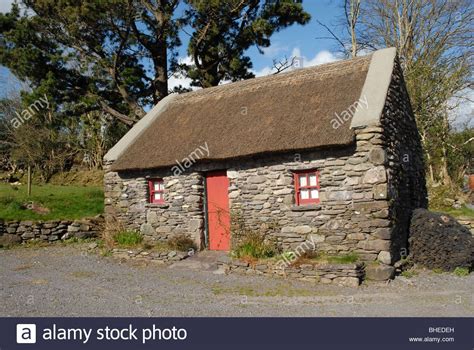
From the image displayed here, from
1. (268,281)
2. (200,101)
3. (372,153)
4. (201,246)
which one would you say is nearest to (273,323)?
(268,281)

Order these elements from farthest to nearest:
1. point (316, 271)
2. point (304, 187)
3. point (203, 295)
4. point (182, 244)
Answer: point (182, 244), point (304, 187), point (316, 271), point (203, 295)

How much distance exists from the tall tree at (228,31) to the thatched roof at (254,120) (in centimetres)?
361

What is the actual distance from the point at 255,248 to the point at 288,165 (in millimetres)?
2001

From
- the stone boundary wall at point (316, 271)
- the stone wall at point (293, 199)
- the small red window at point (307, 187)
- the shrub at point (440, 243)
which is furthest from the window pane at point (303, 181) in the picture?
the shrub at point (440, 243)

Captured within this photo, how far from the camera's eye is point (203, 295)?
25.5 ft

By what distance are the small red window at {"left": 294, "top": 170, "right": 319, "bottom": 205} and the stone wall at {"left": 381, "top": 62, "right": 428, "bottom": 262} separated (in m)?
1.55

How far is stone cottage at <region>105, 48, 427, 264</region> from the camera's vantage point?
352 inches

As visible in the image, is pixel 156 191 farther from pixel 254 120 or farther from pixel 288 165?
pixel 288 165

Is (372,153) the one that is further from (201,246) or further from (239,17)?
(239,17)

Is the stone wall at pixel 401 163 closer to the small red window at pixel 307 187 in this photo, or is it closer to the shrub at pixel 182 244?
the small red window at pixel 307 187

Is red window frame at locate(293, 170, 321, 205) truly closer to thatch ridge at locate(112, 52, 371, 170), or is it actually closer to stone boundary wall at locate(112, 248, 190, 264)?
thatch ridge at locate(112, 52, 371, 170)

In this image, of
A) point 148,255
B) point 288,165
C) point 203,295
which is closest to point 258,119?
point 288,165

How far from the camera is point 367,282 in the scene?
827 cm

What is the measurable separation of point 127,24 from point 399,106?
32.1 feet
